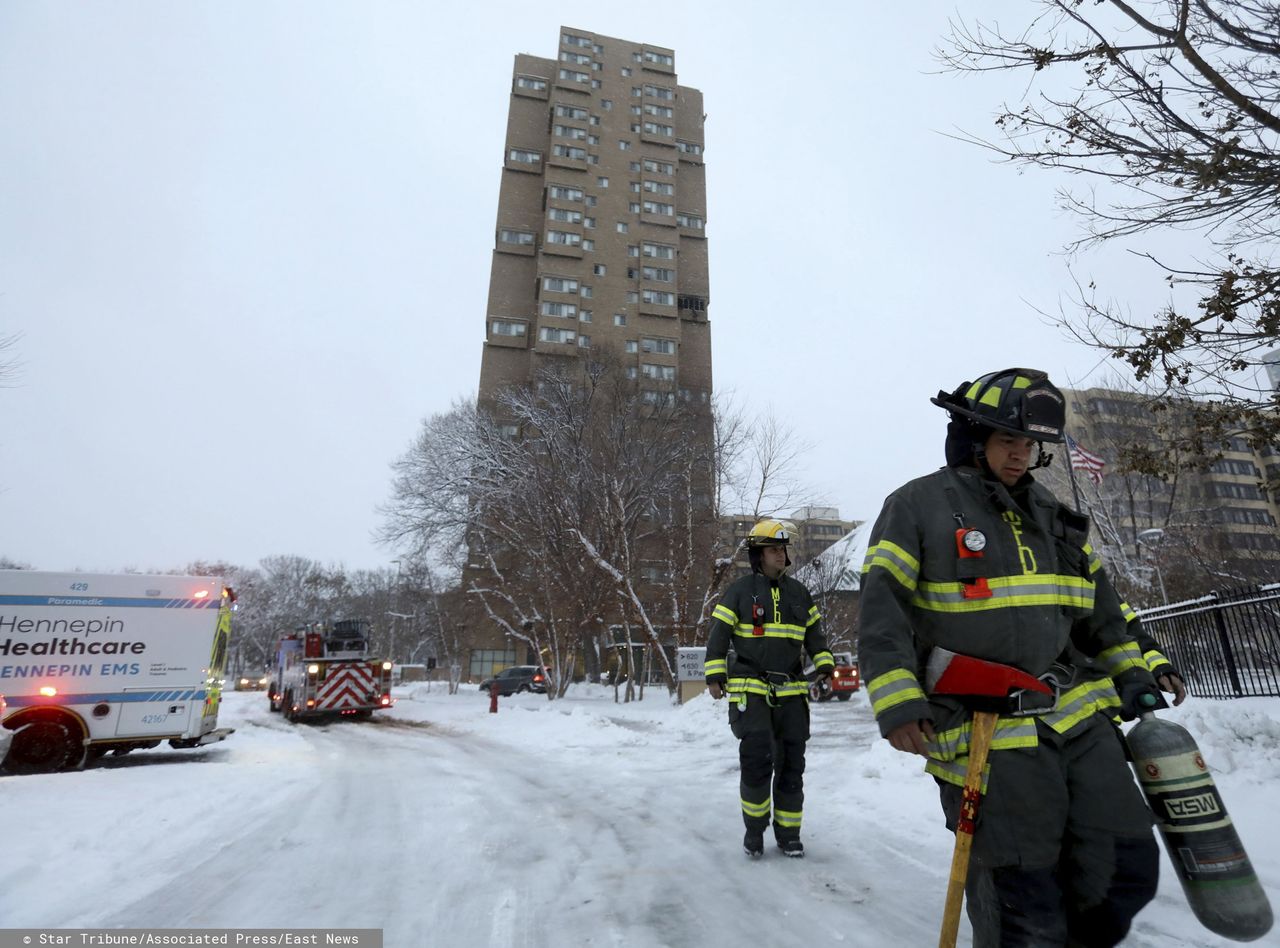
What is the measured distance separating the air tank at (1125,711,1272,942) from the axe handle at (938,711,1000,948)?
0.54 metres

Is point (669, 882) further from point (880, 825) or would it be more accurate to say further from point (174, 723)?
point (174, 723)

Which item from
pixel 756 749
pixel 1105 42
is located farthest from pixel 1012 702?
pixel 1105 42

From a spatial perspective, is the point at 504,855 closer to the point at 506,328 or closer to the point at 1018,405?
the point at 1018,405

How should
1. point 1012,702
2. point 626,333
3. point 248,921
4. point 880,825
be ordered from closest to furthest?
point 1012,702
point 248,921
point 880,825
point 626,333

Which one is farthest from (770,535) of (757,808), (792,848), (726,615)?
(792,848)

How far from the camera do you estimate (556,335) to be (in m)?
56.4

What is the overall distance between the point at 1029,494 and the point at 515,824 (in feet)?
15.4

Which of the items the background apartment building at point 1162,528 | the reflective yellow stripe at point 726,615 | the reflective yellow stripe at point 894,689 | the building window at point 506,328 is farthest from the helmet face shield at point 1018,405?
the building window at point 506,328

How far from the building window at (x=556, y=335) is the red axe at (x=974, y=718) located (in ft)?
181

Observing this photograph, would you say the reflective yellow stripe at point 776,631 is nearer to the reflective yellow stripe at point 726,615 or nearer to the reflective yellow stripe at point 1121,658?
the reflective yellow stripe at point 726,615

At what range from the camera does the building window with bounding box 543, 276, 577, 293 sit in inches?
2282

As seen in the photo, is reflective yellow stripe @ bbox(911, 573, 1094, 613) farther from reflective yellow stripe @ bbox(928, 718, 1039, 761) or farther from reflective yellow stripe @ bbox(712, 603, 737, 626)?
reflective yellow stripe @ bbox(712, 603, 737, 626)

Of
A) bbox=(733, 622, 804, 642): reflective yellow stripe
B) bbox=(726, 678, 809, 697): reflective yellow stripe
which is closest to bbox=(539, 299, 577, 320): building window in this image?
bbox=(733, 622, 804, 642): reflective yellow stripe

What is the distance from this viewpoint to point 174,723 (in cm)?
965
